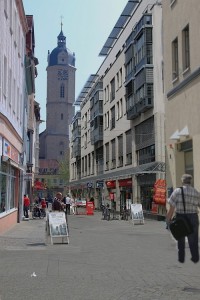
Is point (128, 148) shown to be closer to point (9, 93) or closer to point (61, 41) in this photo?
point (9, 93)

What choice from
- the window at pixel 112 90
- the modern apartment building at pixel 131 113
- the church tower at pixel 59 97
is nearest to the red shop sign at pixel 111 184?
the modern apartment building at pixel 131 113

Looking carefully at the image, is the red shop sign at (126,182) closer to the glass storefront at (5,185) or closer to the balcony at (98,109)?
the balcony at (98,109)

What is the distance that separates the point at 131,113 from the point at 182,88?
20.9m

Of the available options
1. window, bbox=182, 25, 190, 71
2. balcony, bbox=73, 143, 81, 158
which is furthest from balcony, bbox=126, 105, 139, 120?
balcony, bbox=73, 143, 81, 158

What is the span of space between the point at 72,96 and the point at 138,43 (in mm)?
104646

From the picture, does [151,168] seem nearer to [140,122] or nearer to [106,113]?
[140,122]

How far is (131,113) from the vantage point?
37781 millimetres

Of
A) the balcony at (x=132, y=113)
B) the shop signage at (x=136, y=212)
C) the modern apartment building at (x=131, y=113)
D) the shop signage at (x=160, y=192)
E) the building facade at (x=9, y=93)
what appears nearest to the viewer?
the building facade at (x=9, y=93)

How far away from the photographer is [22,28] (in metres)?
26.4

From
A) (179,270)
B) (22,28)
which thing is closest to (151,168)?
(22,28)

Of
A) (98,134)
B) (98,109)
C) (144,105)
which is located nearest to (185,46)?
(144,105)

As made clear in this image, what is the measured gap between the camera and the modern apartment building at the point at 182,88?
51.6 feet

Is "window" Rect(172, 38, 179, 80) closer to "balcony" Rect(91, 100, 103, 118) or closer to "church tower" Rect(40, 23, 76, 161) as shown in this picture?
"balcony" Rect(91, 100, 103, 118)

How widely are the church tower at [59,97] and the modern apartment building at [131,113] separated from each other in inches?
2945
